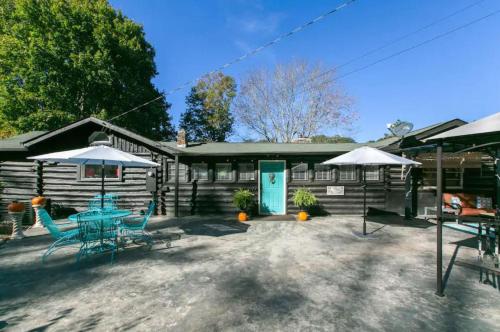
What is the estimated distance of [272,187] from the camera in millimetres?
10820

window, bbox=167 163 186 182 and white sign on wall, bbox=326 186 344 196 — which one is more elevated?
window, bbox=167 163 186 182

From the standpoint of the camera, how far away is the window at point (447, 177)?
10391 millimetres

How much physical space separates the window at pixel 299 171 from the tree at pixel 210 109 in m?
19.9

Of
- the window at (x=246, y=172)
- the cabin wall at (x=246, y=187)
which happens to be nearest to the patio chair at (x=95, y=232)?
the cabin wall at (x=246, y=187)

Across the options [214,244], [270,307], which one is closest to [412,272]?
[270,307]

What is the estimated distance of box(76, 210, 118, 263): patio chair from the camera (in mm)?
5371

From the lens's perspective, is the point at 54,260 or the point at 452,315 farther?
the point at 54,260

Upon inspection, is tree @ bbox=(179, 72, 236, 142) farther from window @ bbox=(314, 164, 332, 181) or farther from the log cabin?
window @ bbox=(314, 164, 332, 181)

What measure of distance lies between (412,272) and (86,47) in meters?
24.1

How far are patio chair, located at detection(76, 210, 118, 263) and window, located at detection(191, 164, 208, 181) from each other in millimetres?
4697

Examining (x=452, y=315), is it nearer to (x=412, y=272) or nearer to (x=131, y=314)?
(x=412, y=272)

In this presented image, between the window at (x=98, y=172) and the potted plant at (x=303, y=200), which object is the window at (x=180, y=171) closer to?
the window at (x=98, y=172)

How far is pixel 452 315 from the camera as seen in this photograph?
3283 millimetres

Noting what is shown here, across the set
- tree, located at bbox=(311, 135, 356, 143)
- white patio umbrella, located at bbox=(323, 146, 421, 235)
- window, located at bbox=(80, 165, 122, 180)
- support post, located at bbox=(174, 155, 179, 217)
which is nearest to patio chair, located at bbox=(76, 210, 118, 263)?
support post, located at bbox=(174, 155, 179, 217)
